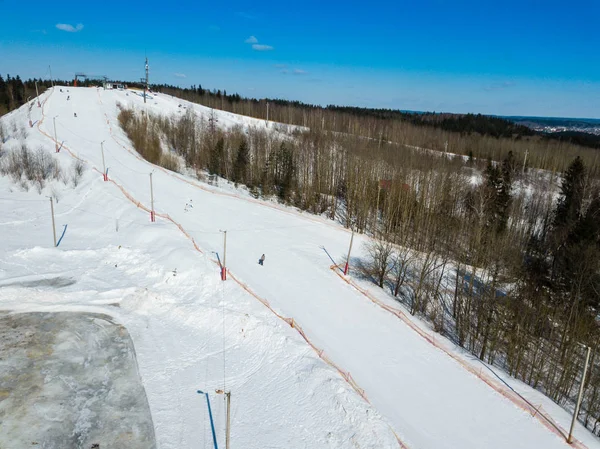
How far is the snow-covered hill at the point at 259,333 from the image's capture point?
12898 millimetres

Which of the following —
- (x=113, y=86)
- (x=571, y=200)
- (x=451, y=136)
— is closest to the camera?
(x=571, y=200)

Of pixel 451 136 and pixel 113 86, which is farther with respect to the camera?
pixel 113 86

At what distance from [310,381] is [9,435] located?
9.20m

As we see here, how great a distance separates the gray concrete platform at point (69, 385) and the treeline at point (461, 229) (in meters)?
17.8

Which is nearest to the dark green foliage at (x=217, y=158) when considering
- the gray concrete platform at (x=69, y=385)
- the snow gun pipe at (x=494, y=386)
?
the snow gun pipe at (x=494, y=386)

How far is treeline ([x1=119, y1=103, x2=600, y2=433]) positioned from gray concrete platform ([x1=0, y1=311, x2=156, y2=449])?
1778 cm

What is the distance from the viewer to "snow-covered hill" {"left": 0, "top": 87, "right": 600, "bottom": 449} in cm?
1290

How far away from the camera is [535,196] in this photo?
52.5m

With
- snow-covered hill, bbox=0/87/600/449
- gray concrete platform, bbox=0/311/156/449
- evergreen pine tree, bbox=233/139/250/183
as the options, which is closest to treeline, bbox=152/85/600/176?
evergreen pine tree, bbox=233/139/250/183

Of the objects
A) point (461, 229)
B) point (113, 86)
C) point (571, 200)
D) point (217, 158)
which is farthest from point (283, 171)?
point (113, 86)

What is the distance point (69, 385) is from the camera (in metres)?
13.4

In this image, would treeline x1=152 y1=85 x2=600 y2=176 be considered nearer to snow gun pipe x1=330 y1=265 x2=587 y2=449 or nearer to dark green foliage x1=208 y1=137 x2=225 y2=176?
dark green foliage x1=208 y1=137 x2=225 y2=176

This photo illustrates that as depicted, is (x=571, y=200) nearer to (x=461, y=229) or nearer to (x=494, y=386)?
(x=461, y=229)

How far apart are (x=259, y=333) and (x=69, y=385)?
23.1ft
